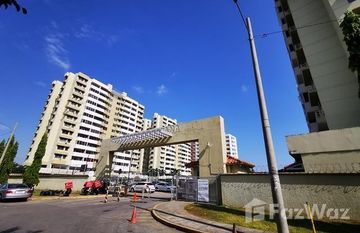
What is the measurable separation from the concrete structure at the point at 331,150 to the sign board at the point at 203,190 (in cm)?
741

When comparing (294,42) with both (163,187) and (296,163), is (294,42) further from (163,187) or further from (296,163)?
(163,187)

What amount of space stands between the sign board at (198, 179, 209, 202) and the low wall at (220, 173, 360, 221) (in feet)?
6.41

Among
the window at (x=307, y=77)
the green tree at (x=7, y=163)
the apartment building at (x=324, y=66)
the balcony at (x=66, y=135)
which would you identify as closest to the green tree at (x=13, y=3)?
the apartment building at (x=324, y=66)

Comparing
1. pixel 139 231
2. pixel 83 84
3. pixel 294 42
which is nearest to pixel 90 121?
pixel 83 84

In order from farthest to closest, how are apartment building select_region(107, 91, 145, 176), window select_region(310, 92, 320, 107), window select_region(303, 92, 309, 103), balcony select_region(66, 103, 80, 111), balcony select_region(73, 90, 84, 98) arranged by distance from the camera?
apartment building select_region(107, 91, 145, 176) → balcony select_region(73, 90, 84, 98) → balcony select_region(66, 103, 80, 111) → window select_region(303, 92, 309, 103) → window select_region(310, 92, 320, 107)

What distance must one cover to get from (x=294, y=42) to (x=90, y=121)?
7146cm

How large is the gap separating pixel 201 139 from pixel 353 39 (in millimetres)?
14342

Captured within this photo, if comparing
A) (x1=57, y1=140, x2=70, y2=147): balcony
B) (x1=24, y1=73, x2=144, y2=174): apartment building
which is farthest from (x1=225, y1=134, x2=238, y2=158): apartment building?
(x1=57, y1=140, x2=70, y2=147): balcony

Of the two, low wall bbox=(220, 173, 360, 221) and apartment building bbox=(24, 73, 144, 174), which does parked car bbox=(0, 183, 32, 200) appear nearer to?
low wall bbox=(220, 173, 360, 221)

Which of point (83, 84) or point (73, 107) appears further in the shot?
point (83, 84)

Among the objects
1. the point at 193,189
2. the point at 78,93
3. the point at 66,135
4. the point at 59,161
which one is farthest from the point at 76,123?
the point at 193,189

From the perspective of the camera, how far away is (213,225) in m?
9.26

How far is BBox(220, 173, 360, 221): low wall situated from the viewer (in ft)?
33.7

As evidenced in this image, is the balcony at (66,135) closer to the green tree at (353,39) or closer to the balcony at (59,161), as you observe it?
the balcony at (59,161)
